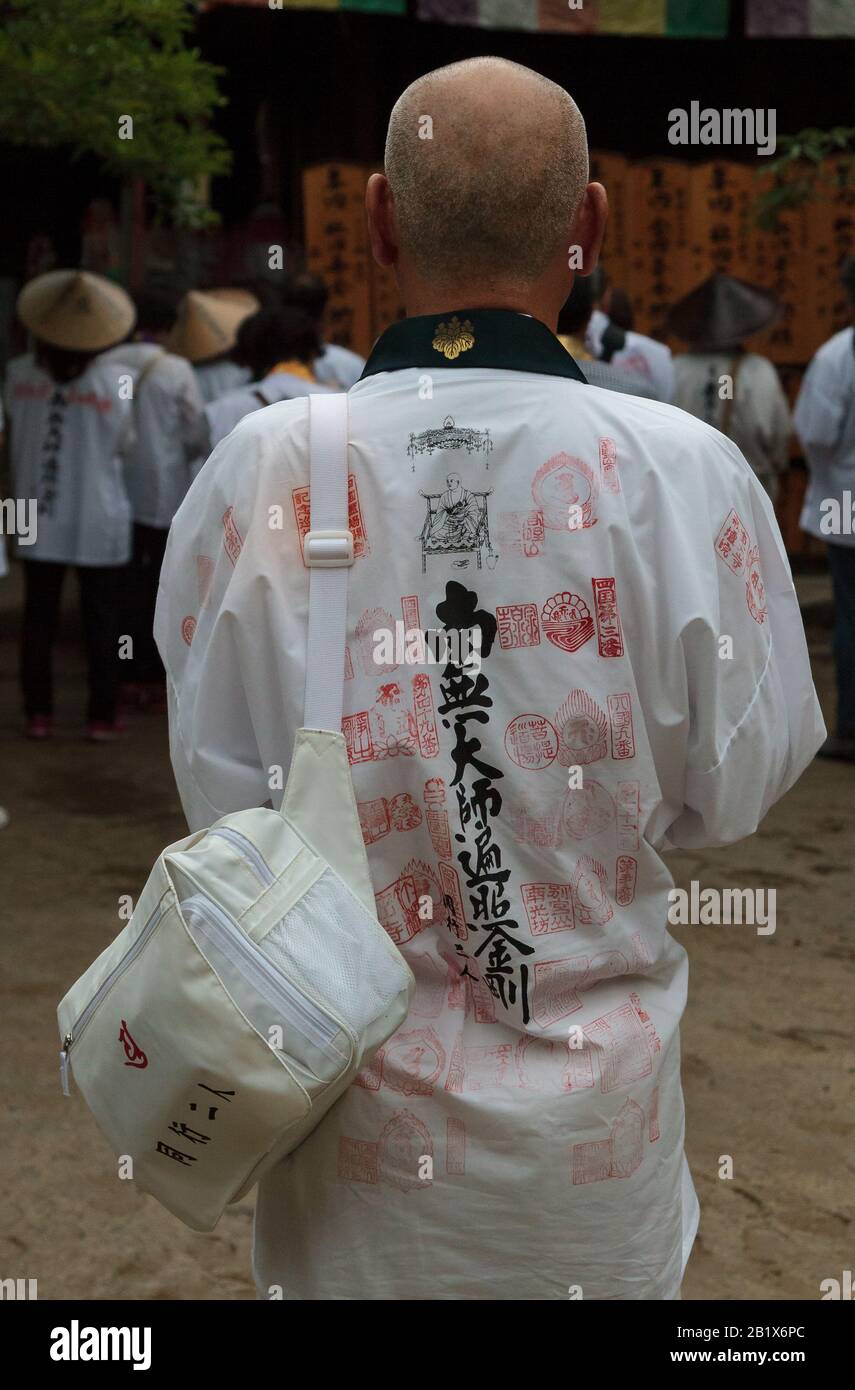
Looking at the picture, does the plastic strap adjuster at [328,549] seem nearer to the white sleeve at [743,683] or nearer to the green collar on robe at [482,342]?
the green collar on robe at [482,342]

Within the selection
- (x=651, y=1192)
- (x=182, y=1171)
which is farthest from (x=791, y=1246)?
(x=182, y=1171)

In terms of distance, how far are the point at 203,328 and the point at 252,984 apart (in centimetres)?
665

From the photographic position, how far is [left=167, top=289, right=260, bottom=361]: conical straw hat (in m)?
7.58

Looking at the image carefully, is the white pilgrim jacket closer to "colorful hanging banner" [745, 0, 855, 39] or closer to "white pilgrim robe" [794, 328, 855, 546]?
"white pilgrim robe" [794, 328, 855, 546]

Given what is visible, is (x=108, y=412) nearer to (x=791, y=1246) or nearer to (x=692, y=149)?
(x=791, y=1246)

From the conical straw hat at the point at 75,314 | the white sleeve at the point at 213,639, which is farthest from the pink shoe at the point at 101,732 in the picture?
the white sleeve at the point at 213,639

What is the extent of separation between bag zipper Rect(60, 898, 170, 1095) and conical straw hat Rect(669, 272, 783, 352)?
7.43 m

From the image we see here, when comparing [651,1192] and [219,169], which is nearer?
[651,1192]

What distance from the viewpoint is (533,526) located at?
58.2 inches

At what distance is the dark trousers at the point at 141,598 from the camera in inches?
291

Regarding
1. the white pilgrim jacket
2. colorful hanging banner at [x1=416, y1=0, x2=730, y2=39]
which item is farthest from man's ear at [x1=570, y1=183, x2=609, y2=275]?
colorful hanging banner at [x1=416, y1=0, x2=730, y2=39]

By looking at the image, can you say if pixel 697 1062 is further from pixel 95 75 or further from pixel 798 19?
pixel 798 19

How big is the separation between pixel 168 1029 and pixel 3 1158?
7.19ft

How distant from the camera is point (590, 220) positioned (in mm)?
1544
